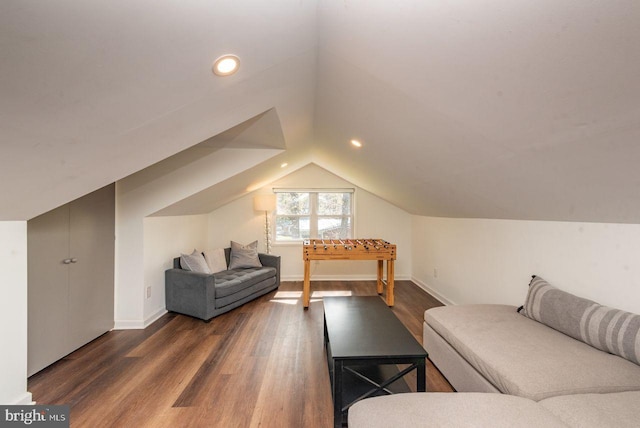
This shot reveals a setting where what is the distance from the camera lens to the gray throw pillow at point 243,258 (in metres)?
5.08

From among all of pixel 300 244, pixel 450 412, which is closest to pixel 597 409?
pixel 450 412

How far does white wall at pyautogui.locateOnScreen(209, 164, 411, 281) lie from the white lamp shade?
0.35 metres

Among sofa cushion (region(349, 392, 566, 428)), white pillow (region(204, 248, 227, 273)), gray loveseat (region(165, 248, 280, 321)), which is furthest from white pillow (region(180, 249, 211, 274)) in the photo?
sofa cushion (region(349, 392, 566, 428))

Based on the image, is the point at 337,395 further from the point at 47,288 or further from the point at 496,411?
the point at 47,288

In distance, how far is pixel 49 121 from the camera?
4.27 ft

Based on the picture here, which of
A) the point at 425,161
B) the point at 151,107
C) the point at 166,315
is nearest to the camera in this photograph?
the point at 151,107

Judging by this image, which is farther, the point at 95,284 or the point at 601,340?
the point at 95,284

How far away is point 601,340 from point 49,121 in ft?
10.3

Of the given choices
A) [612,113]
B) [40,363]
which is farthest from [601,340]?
[40,363]

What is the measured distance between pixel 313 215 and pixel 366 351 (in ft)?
14.1

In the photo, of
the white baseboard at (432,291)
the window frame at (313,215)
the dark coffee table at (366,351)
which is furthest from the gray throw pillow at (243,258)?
the white baseboard at (432,291)

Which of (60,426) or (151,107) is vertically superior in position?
(151,107)

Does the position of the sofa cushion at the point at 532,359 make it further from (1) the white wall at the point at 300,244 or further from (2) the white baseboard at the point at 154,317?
(1) the white wall at the point at 300,244

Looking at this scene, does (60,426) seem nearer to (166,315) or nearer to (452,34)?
(166,315)
